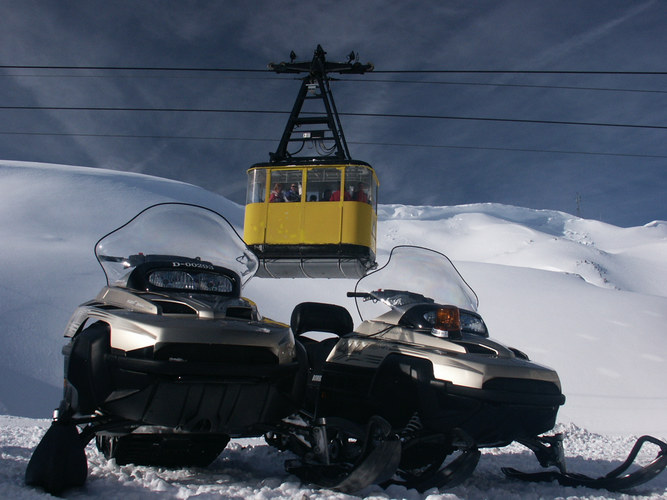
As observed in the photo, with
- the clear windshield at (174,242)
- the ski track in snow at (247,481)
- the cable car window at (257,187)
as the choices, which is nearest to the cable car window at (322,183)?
the cable car window at (257,187)

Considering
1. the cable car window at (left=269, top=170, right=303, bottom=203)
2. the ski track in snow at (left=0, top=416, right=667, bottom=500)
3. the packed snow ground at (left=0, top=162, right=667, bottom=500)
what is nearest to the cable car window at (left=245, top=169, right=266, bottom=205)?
the cable car window at (left=269, top=170, right=303, bottom=203)

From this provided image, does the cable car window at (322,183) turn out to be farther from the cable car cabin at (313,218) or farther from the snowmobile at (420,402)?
the snowmobile at (420,402)

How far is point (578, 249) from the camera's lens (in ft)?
288

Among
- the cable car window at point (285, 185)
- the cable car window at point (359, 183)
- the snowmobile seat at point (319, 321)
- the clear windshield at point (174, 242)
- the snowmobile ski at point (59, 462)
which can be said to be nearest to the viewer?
the snowmobile ski at point (59, 462)

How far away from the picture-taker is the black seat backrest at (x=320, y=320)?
4836mm

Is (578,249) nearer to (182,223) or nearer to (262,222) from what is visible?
(262,222)

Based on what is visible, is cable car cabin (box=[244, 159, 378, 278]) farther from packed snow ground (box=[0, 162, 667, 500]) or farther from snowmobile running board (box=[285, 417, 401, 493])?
snowmobile running board (box=[285, 417, 401, 493])

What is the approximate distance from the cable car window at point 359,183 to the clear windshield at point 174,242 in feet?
20.4

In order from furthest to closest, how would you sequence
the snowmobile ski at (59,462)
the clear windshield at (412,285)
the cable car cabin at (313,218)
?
the cable car cabin at (313,218), the clear windshield at (412,285), the snowmobile ski at (59,462)

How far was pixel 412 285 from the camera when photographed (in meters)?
4.69

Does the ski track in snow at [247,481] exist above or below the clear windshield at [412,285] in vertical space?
below

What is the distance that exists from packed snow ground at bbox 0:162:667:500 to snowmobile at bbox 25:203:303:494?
219 millimetres

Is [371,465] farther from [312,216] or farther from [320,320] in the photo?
[312,216]

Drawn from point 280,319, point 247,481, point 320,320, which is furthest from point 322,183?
point 247,481
